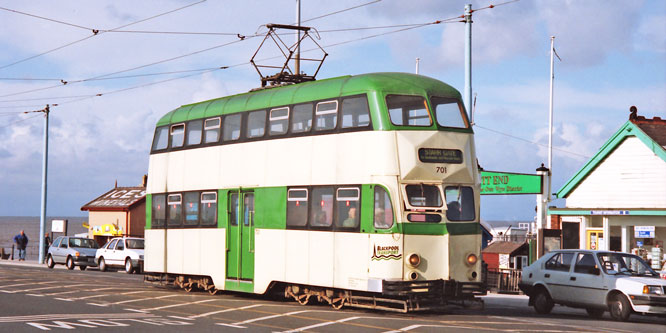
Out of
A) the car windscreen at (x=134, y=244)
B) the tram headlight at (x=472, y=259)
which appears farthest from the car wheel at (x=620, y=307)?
the car windscreen at (x=134, y=244)

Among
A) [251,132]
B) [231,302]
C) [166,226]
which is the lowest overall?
[231,302]

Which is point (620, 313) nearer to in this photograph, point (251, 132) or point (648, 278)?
point (648, 278)

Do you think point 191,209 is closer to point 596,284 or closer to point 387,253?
point 387,253

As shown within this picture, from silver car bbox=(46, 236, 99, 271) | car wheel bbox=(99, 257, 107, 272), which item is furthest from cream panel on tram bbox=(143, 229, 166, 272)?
silver car bbox=(46, 236, 99, 271)

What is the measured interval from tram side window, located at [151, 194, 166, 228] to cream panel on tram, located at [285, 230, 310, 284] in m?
6.28

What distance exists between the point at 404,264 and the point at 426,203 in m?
1.35

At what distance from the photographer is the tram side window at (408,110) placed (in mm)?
18609

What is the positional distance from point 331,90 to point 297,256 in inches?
151

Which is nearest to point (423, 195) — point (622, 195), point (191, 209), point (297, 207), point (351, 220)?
point (351, 220)

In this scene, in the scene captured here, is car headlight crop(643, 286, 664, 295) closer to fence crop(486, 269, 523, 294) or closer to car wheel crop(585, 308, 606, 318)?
car wheel crop(585, 308, 606, 318)

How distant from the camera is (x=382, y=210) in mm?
18531

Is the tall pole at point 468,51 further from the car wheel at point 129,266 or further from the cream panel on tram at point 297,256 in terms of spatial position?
the car wheel at point 129,266

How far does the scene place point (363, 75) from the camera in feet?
63.9

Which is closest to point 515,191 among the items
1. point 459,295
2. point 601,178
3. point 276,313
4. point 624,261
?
point 601,178
